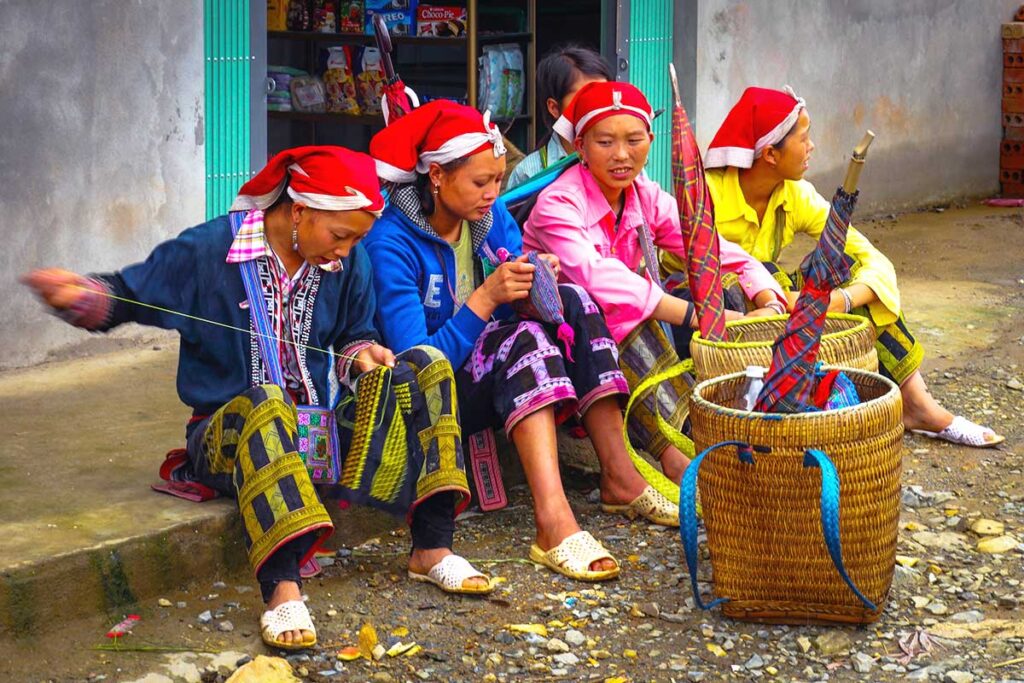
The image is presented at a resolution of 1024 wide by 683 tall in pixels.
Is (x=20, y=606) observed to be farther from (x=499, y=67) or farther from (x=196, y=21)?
(x=499, y=67)

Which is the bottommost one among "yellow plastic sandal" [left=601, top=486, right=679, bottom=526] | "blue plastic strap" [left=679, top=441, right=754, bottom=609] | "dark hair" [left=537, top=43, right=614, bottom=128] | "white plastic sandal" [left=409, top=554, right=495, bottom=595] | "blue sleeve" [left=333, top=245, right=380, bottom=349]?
"white plastic sandal" [left=409, top=554, right=495, bottom=595]

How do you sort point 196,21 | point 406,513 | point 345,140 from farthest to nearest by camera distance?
1. point 345,140
2. point 196,21
3. point 406,513

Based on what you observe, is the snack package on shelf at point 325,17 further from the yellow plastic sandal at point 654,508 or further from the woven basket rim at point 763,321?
the yellow plastic sandal at point 654,508

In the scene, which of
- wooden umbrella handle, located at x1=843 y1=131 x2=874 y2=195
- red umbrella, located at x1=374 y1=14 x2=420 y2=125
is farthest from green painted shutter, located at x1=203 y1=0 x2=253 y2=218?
wooden umbrella handle, located at x1=843 y1=131 x2=874 y2=195

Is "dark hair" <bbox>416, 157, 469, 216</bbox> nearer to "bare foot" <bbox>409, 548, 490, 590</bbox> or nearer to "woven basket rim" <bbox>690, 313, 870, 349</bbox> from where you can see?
"woven basket rim" <bbox>690, 313, 870, 349</bbox>

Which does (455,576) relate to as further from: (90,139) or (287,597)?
(90,139)

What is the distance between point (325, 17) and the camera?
27.1ft

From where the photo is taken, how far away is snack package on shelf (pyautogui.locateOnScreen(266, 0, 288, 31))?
8.34 meters

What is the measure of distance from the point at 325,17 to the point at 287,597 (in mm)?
5149

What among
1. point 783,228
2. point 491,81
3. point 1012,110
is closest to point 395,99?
point 783,228

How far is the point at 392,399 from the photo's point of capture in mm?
4004

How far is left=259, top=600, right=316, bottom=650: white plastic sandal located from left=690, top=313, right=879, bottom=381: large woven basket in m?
1.30

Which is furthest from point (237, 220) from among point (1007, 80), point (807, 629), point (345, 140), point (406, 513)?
point (1007, 80)

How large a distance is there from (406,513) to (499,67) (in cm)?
434
